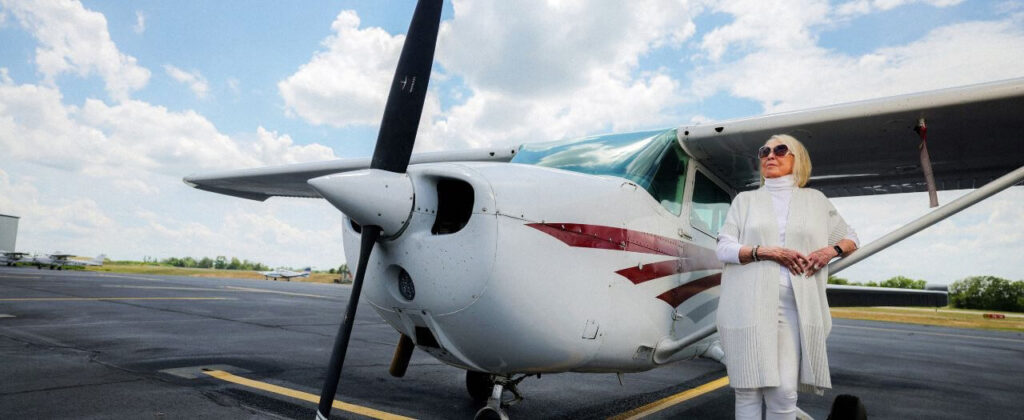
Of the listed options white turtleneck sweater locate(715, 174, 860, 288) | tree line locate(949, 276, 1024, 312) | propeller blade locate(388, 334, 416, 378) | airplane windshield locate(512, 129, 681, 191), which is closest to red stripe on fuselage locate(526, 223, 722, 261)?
airplane windshield locate(512, 129, 681, 191)

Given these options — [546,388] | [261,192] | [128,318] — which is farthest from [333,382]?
[128,318]

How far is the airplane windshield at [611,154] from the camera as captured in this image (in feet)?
Answer: 11.9

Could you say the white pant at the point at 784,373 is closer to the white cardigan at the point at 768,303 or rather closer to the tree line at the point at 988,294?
the white cardigan at the point at 768,303

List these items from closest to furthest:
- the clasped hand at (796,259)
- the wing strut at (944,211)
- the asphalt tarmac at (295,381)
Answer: the clasped hand at (796,259) → the wing strut at (944,211) → the asphalt tarmac at (295,381)

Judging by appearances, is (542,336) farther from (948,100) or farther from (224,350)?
(224,350)

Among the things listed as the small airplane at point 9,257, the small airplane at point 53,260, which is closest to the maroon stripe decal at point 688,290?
the small airplane at point 53,260

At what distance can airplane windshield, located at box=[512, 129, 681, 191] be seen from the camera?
11.9ft

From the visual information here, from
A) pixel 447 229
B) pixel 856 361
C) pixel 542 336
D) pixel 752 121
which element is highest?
A: pixel 752 121

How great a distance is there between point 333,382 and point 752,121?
3.39m

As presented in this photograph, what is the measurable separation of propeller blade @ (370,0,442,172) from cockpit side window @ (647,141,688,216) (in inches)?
63.7

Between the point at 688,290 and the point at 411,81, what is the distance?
7.73ft

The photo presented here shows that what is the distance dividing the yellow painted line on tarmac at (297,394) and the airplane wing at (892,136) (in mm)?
2975

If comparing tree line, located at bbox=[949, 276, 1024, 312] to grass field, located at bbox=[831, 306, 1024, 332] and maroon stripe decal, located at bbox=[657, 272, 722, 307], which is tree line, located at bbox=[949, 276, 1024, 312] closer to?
grass field, located at bbox=[831, 306, 1024, 332]

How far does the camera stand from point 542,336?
267 centimetres
